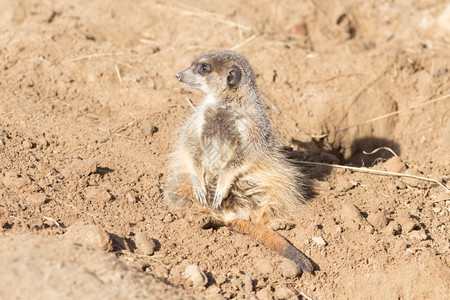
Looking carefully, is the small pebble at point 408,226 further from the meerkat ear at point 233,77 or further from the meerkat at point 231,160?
the meerkat ear at point 233,77

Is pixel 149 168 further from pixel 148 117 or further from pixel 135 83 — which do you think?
pixel 135 83

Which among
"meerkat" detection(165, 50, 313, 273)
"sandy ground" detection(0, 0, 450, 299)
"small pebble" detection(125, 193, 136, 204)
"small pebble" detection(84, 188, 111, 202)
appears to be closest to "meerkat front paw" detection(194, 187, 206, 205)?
"meerkat" detection(165, 50, 313, 273)

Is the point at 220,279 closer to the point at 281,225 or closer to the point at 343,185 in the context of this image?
the point at 281,225

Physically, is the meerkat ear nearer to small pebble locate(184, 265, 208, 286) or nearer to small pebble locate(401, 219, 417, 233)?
small pebble locate(184, 265, 208, 286)

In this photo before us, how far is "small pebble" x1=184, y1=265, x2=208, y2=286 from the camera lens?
274 centimetres

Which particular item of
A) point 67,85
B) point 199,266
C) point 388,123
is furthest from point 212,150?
point 388,123

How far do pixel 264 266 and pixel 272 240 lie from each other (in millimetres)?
216

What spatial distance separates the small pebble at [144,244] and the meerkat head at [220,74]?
1090 millimetres

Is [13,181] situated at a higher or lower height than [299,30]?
lower

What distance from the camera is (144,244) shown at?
9.78 ft

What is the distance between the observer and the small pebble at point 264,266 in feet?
9.88

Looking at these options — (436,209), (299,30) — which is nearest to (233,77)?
(436,209)

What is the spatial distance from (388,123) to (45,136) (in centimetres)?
307

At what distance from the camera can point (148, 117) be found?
4.41 meters
